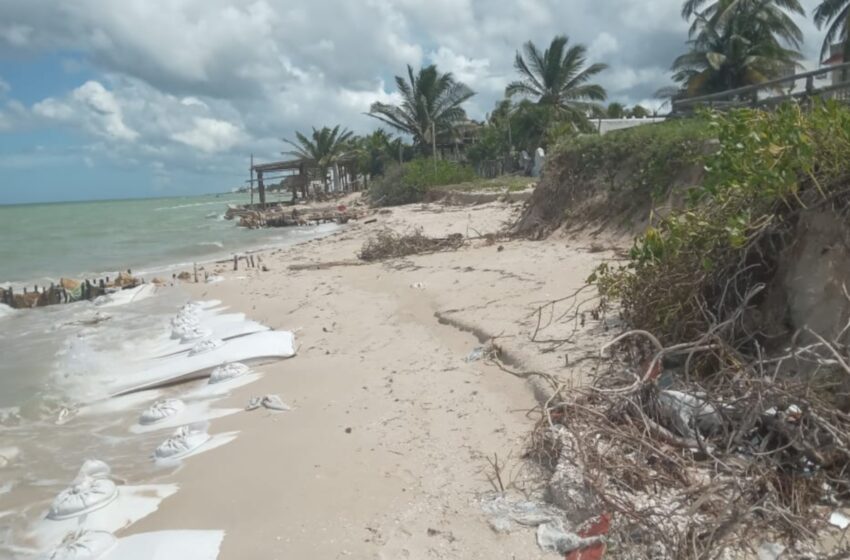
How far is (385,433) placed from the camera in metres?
4.70

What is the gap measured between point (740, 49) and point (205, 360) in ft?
80.5

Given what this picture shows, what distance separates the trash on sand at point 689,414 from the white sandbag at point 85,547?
10.4 feet

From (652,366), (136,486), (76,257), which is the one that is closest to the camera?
(652,366)

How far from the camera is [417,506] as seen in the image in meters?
3.62

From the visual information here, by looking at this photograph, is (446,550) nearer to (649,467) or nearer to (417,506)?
(417,506)

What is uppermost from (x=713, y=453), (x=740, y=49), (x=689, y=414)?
(x=740, y=49)

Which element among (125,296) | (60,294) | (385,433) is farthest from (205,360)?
(60,294)

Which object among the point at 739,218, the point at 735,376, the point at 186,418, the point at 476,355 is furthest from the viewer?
the point at 476,355

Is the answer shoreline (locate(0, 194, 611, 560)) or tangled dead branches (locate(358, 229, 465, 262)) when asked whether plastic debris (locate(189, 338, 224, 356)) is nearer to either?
shoreline (locate(0, 194, 611, 560))

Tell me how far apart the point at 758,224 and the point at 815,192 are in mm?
358

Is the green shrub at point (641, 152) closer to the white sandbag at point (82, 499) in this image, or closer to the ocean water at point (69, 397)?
the ocean water at point (69, 397)

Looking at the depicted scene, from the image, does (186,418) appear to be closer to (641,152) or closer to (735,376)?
(735,376)

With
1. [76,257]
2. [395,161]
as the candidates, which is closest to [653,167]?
[76,257]

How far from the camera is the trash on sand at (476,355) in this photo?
6.02 metres
